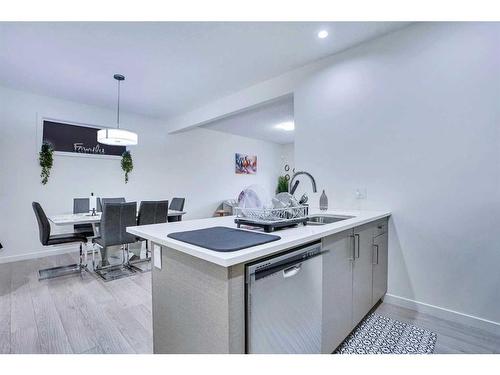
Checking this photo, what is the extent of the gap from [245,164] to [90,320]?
5.52m

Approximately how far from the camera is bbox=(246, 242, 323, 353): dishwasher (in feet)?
3.26

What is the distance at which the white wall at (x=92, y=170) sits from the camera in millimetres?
3693

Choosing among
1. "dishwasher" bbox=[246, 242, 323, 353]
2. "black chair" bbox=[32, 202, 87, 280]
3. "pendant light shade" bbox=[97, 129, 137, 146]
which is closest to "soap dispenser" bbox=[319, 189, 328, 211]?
"dishwasher" bbox=[246, 242, 323, 353]

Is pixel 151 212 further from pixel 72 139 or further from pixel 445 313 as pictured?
pixel 445 313

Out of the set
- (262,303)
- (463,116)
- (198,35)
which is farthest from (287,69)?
(262,303)

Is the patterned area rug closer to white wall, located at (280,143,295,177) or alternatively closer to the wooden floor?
the wooden floor

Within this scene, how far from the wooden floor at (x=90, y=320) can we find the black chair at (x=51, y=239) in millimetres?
214

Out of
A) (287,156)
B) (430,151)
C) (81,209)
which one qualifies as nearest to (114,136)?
(81,209)

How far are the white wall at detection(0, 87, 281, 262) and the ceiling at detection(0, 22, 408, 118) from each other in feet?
1.46

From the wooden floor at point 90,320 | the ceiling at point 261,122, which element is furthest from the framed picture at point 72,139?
the ceiling at point 261,122

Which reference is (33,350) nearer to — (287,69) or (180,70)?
(180,70)

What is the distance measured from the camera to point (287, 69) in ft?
10.4

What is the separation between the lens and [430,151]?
7.02ft
